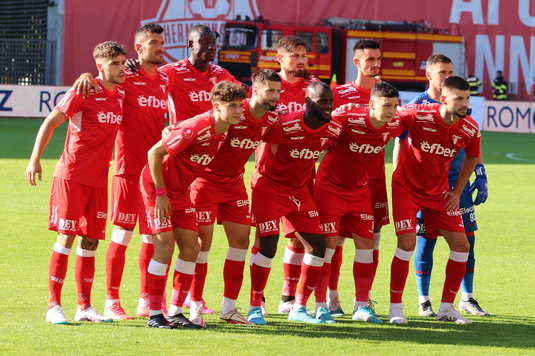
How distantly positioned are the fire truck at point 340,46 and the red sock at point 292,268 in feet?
69.4

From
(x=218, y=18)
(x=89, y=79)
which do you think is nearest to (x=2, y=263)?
(x=89, y=79)

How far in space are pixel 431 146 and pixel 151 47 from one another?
8.13ft

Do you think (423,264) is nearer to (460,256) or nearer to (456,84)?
(460,256)

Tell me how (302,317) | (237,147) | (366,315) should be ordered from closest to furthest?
(237,147), (302,317), (366,315)

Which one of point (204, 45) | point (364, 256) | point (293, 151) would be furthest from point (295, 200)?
point (204, 45)

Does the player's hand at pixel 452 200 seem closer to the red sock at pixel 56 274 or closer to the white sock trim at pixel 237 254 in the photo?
the white sock trim at pixel 237 254

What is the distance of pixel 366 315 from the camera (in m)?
5.80

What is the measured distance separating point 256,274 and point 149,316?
2.95 ft

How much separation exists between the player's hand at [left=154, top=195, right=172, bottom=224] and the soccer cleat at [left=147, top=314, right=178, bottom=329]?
28.9 inches

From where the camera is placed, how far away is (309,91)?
5.59m

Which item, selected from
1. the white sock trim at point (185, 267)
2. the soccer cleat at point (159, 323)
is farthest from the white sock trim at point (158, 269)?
the soccer cleat at point (159, 323)

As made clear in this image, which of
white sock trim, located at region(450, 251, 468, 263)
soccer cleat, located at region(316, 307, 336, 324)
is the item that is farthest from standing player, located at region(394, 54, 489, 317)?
soccer cleat, located at region(316, 307, 336, 324)

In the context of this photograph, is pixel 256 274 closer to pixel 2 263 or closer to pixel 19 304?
pixel 19 304

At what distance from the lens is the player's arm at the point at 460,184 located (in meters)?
5.99
